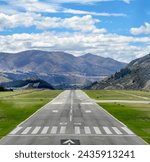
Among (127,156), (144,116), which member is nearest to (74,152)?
(127,156)

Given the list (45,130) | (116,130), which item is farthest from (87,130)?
(45,130)

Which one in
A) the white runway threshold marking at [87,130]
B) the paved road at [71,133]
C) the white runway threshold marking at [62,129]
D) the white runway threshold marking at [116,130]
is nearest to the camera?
the paved road at [71,133]

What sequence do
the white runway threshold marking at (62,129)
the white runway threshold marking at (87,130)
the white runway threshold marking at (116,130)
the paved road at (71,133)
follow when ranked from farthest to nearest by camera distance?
the white runway threshold marking at (116,130)
the white runway threshold marking at (87,130)
the white runway threshold marking at (62,129)
the paved road at (71,133)

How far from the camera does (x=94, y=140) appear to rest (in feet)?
157

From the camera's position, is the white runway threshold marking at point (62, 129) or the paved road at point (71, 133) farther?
the white runway threshold marking at point (62, 129)

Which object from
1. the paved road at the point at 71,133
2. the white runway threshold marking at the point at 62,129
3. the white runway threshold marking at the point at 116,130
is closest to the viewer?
the paved road at the point at 71,133

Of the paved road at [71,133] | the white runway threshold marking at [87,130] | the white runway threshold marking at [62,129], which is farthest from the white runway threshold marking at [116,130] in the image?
the white runway threshold marking at [62,129]

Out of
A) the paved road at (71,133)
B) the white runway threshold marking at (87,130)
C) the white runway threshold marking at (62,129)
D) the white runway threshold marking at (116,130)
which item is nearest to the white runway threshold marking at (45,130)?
the paved road at (71,133)

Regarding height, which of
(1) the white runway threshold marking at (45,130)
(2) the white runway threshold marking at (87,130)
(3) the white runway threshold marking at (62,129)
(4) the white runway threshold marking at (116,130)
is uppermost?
(3) the white runway threshold marking at (62,129)

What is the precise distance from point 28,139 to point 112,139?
31.3 ft

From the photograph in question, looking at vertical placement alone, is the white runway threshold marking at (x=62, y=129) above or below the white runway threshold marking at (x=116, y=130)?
above

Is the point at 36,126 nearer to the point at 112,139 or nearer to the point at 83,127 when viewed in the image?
the point at 83,127

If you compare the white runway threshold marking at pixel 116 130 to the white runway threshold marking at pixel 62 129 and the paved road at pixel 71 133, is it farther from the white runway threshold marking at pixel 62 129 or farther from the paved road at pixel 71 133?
the white runway threshold marking at pixel 62 129

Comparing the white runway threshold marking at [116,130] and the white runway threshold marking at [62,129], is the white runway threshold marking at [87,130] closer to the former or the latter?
the white runway threshold marking at [62,129]
